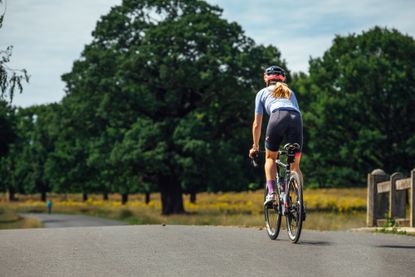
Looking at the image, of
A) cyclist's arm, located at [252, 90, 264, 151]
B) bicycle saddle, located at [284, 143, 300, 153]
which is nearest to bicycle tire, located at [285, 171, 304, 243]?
bicycle saddle, located at [284, 143, 300, 153]

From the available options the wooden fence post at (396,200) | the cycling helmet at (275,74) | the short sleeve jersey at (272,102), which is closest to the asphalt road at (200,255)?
the short sleeve jersey at (272,102)

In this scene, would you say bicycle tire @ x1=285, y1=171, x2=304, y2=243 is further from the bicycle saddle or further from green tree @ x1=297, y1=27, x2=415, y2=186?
green tree @ x1=297, y1=27, x2=415, y2=186

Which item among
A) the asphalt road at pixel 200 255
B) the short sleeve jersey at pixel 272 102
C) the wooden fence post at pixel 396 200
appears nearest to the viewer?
the asphalt road at pixel 200 255

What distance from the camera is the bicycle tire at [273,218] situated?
916 centimetres

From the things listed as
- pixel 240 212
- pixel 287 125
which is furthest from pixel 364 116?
pixel 287 125

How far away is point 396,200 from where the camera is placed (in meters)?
15.7

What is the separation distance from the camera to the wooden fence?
15492mm

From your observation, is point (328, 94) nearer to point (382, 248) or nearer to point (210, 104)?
point (210, 104)

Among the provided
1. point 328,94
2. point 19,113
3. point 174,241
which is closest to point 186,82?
point 328,94

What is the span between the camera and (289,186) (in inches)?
344

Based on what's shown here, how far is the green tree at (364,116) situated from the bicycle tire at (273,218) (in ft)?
93.5

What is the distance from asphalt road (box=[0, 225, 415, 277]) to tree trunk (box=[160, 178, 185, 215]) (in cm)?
2627

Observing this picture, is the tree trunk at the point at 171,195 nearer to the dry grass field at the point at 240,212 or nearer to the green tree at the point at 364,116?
the dry grass field at the point at 240,212

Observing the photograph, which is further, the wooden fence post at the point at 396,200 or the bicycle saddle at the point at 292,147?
the wooden fence post at the point at 396,200
